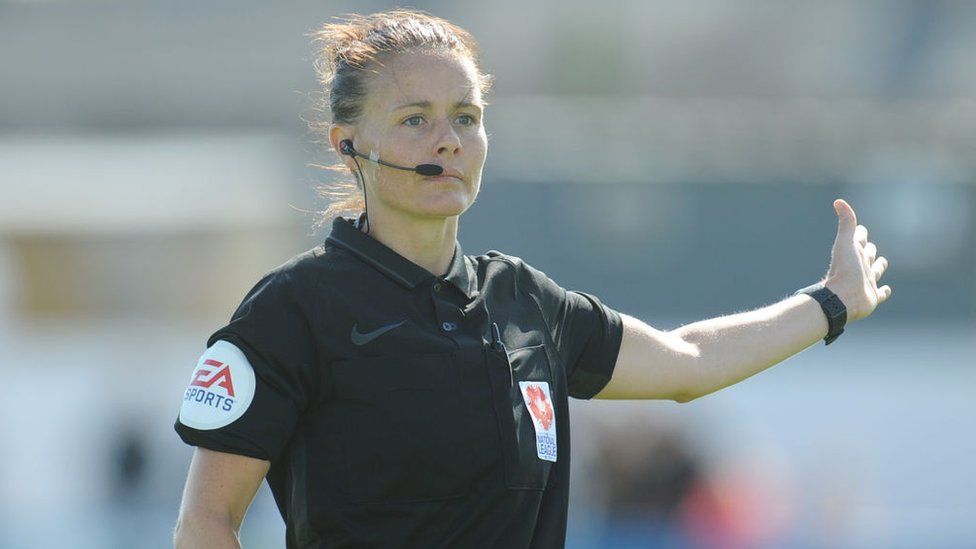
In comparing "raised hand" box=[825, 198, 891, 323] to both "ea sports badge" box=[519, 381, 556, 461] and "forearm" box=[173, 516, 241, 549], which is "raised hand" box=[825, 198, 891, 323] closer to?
"ea sports badge" box=[519, 381, 556, 461]

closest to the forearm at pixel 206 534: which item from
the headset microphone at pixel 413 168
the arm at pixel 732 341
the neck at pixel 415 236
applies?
the neck at pixel 415 236

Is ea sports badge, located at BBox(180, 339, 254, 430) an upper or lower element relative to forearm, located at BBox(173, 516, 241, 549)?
upper

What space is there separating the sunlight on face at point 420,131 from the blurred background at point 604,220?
5434 mm

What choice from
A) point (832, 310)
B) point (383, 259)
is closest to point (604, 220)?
point (832, 310)

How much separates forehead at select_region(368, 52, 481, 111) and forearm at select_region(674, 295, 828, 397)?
776 millimetres

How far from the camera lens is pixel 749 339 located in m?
3.19

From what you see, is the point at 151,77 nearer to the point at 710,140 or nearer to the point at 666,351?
the point at 710,140

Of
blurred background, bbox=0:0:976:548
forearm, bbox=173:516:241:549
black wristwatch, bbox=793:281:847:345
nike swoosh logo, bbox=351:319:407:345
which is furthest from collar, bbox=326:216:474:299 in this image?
blurred background, bbox=0:0:976:548

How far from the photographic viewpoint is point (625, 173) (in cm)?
1930

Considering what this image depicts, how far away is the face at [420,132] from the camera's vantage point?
108 inches

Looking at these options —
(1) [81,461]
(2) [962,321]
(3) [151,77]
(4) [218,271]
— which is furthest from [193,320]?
(2) [962,321]

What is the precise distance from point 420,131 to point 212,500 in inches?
30.4

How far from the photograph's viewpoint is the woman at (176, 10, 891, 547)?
2559 mm

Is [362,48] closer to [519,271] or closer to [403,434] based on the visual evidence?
[519,271]
